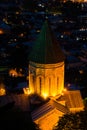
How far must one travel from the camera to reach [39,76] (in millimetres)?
15141

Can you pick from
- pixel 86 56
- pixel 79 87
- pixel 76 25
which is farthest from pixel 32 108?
pixel 76 25

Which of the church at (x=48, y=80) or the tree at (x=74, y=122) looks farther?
the church at (x=48, y=80)

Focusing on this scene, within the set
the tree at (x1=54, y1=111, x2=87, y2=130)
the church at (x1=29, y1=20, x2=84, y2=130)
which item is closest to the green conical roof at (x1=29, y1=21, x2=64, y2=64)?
the church at (x1=29, y1=20, x2=84, y2=130)

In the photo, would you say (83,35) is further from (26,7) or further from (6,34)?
(26,7)

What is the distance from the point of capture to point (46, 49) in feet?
48.0

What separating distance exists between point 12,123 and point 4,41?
2747 centimetres

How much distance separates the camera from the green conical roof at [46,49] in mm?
14570

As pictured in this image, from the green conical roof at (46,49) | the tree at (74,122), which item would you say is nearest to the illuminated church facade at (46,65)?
the green conical roof at (46,49)

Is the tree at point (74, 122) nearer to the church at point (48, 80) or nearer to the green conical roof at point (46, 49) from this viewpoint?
the church at point (48, 80)

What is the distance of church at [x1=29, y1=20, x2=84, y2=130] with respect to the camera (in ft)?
47.1

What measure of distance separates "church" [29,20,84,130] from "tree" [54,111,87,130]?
2.07 meters

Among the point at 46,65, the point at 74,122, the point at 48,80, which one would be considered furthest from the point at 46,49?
the point at 74,122

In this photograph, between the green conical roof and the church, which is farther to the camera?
the green conical roof

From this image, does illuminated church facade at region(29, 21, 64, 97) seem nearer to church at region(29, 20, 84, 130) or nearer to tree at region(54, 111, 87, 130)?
church at region(29, 20, 84, 130)
